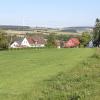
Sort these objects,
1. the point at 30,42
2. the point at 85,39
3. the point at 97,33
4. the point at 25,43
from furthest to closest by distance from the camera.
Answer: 1. the point at 30,42
2. the point at 25,43
3. the point at 85,39
4. the point at 97,33

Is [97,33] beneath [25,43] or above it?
above

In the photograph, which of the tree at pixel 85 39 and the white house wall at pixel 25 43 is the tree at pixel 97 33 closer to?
the tree at pixel 85 39

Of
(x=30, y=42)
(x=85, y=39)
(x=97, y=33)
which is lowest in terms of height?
(x=30, y=42)

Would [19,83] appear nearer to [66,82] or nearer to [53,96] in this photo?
[66,82]

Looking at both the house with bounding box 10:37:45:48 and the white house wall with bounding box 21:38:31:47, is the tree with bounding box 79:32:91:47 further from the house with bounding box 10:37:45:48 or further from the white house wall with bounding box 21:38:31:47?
the white house wall with bounding box 21:38:31:47

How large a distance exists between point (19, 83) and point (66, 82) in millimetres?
2160

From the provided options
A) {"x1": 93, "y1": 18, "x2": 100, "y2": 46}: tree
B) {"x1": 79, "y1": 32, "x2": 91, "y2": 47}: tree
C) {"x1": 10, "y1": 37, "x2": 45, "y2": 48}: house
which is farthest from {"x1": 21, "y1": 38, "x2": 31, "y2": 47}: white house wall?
{"x1": 93, "y1": 18, "x2": 100, "y2": 46}: tree

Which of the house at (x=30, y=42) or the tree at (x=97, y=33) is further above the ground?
the tree at (x=97, y=33)

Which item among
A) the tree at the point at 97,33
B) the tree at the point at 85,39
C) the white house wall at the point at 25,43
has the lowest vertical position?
the white house wall at the point at 25,43

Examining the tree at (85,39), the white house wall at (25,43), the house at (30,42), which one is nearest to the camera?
the tree at (85,39)

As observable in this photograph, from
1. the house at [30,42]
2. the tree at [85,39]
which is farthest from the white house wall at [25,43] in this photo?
the tree at [85,39]

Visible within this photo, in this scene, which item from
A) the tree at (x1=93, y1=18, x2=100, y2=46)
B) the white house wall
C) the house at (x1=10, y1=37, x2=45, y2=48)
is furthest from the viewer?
the house at (x1=10, y1=37, x2=45, y2=48)

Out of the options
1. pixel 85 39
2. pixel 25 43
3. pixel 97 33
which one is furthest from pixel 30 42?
pixel 97 33

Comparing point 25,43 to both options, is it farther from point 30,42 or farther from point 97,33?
point 97,33
